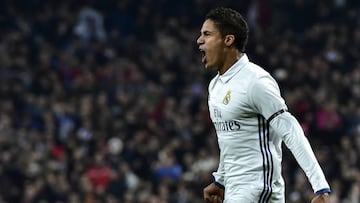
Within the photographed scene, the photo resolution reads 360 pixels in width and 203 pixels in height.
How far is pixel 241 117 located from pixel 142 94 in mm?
12703

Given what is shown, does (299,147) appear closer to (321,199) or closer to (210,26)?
(321,199)

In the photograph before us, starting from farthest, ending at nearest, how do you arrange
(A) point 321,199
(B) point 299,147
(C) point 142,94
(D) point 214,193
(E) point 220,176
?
1. (C) point 142,94
2. (D) point 214,193
3. (E) point 220,176
4. (B) point 299,147
5. (A) point 321,199

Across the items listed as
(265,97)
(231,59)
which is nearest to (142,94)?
(231,59)

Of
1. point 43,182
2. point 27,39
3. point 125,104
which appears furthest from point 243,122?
point 27,39

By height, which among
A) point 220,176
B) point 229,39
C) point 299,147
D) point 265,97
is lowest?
point 220,176

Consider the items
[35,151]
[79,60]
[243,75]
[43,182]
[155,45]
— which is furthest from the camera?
[155,45]

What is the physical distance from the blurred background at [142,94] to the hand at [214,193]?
25.7 ft

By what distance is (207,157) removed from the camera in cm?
1581

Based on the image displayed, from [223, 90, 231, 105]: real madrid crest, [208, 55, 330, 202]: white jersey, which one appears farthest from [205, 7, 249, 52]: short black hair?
[223, 90, 231, 105]: real madrid crest

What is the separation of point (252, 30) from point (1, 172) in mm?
7733

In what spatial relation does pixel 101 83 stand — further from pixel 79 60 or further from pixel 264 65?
pixel 264 65

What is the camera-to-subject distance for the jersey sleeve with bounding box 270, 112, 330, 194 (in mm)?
5445

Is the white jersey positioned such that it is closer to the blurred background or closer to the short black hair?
the short black hair

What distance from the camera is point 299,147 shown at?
5535 mm
